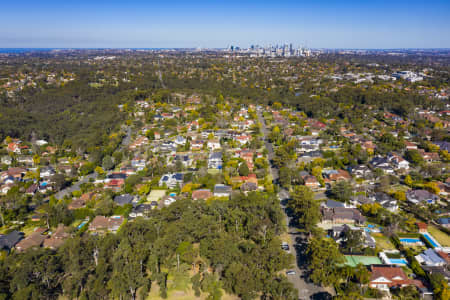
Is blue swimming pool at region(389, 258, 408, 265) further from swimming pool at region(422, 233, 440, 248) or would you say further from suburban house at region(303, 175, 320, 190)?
suburban house at region(303, 175, 320, 190)

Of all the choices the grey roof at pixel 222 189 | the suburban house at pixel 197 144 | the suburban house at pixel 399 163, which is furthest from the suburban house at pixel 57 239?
the suburban house at pixel 399 163

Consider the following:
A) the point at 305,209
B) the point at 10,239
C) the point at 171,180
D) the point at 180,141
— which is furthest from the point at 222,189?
the point at 10,239

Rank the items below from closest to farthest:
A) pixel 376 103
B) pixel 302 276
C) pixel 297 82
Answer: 1. pixel 302 276
2. pixel 376 103
3. pixel 297 82

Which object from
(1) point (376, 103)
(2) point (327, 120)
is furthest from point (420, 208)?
(1) point (376, 103)

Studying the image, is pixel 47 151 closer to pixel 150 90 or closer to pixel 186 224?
pixel 186 224

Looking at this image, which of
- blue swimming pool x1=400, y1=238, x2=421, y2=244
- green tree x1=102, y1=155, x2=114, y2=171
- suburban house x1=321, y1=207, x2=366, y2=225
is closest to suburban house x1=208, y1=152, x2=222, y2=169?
green tree x1=102, y1=155, x2=114, y2=171

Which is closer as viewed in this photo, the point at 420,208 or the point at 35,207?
the point at 420,208
